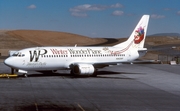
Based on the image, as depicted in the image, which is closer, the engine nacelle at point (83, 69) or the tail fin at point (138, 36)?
the engine nacelle at point (83, 69)

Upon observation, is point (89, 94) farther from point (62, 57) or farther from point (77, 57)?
point (77, 57)

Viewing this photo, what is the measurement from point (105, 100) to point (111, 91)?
479 centimetres

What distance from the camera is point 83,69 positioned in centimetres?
4109

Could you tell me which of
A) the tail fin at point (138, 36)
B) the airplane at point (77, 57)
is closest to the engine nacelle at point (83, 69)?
the airplane at point (77, 57)

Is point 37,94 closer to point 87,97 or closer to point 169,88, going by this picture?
point 87,97

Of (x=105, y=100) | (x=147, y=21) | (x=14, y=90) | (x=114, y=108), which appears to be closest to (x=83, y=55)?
(x=147, y=21)

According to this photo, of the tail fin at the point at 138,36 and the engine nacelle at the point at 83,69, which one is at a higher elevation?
the tail fin at the point at 138,36

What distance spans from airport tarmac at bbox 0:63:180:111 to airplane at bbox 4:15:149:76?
1.44 metres

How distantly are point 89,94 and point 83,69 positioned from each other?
11582mm

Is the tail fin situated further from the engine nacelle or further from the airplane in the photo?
the engine nacelle

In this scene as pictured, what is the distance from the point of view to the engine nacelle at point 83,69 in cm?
4100

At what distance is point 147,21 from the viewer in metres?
49.2

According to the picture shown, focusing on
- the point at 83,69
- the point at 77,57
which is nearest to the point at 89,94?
the point at 83,69

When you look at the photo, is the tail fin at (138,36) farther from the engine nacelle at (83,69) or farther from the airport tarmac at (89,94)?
the engine nacelle at (83,69)
